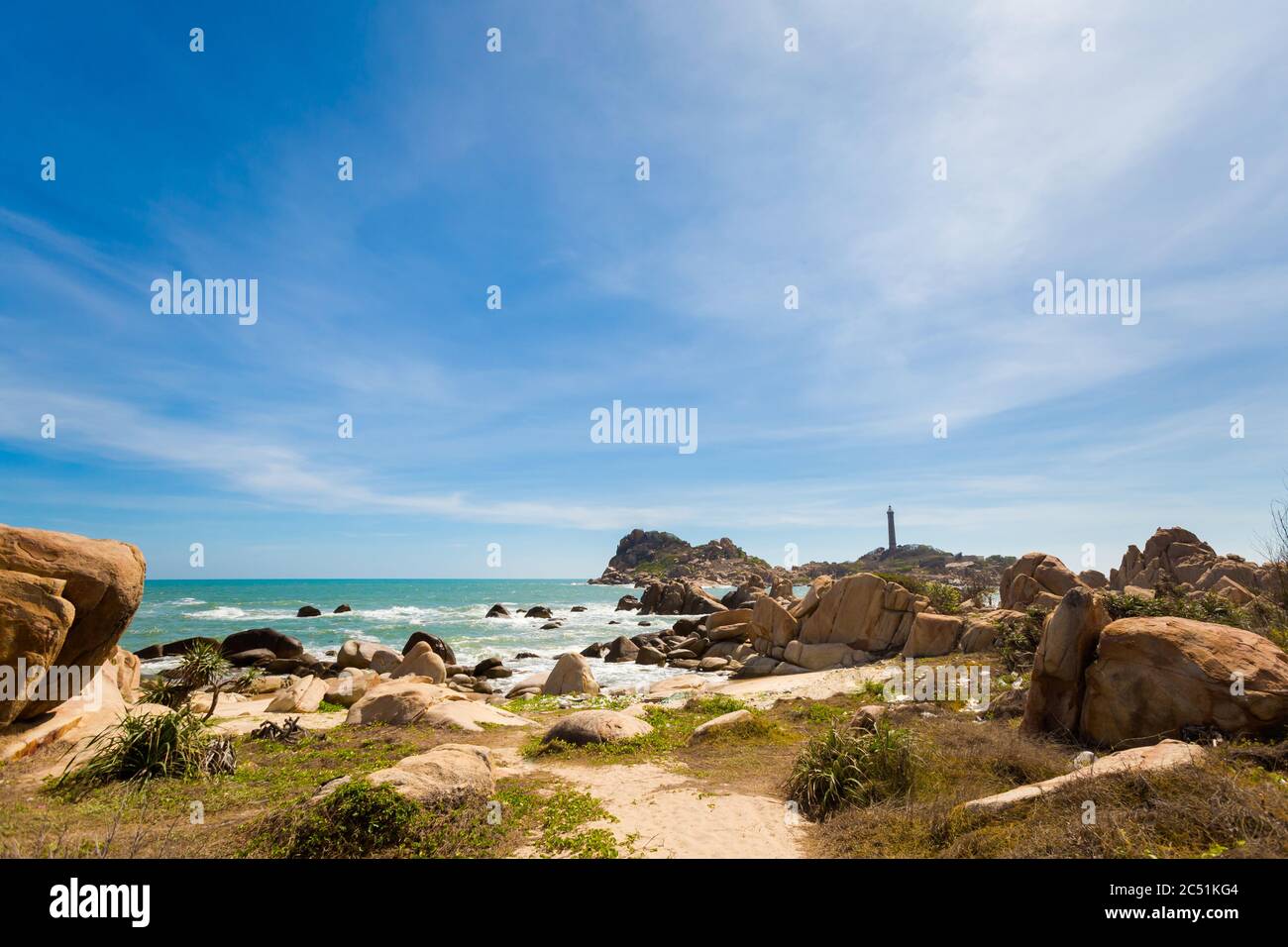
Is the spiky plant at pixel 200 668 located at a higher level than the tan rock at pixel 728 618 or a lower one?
higher

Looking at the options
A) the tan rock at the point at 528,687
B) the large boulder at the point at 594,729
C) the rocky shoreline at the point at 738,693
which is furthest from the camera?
the tan rock at the point at 528,687

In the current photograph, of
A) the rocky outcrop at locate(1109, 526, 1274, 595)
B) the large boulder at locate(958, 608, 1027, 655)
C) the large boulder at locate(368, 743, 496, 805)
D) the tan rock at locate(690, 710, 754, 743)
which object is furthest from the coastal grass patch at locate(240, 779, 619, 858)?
the rocky outcrop at locate(1109, 526, 1274, 595)

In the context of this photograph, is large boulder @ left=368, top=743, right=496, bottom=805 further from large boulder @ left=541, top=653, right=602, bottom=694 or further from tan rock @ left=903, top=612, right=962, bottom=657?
tan rock @ left=903, top=612, right=962, bottom=657

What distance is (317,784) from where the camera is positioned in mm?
11461

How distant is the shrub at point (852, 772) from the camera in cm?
1072

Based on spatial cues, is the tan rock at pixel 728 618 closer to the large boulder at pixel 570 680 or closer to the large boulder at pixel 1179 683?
the large boulder at pixel 570 680

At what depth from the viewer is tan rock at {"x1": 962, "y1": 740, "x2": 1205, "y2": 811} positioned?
8.18 metres

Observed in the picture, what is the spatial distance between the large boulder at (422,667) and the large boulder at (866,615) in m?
20.0

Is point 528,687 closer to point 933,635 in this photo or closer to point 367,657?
point 367,657

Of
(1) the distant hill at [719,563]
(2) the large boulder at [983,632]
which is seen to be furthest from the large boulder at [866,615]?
(1) the distant hill at [719,563]
